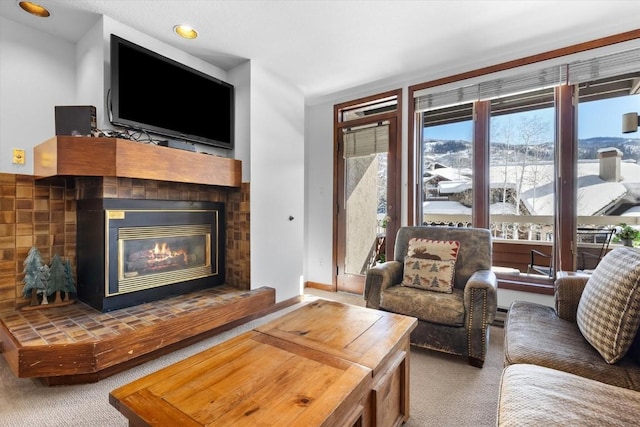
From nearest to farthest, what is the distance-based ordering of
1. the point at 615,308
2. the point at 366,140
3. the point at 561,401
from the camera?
the point at 561,401
the point at 615,308
the point at 366,140

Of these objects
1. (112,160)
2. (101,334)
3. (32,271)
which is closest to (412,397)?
(101,334)

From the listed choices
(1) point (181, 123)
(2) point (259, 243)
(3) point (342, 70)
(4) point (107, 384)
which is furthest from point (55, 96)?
(3) point (342, 70)

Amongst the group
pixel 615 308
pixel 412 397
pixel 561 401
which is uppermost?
pixel 615 308

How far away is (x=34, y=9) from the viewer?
2172 millimetres

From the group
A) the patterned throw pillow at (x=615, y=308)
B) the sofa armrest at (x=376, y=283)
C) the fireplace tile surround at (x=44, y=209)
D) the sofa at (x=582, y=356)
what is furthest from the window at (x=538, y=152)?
the fireplace tile surround at (x=44, y=209)

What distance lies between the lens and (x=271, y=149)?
3.22m

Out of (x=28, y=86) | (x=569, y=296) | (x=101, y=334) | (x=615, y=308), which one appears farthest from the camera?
(x=28, y=86)

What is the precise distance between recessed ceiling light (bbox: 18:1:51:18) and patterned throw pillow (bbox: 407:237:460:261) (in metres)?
3.32

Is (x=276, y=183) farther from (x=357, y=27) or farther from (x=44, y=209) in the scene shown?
(x=44, y=209)

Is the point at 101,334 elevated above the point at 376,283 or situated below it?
below

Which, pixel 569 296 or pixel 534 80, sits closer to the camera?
pixel 569 296

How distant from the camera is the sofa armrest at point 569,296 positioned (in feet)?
5.58

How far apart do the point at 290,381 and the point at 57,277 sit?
2309mm

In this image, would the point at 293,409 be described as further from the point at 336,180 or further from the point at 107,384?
→ the point at 336,180
